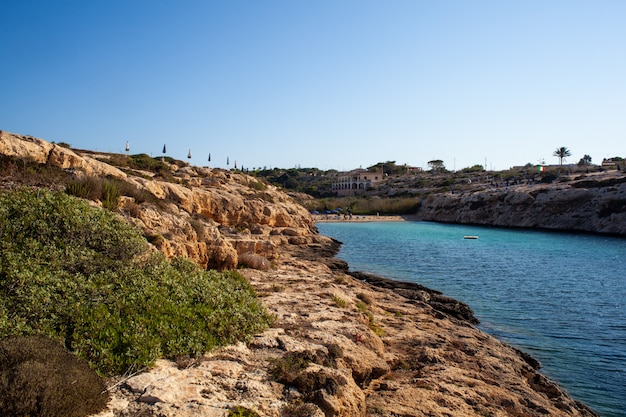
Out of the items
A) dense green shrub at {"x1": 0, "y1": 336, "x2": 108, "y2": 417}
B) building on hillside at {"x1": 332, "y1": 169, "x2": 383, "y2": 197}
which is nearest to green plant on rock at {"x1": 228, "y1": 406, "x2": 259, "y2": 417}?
dense green shrub at {"x1": 0, "y1": 336, "x2": 108, "y2": 417}

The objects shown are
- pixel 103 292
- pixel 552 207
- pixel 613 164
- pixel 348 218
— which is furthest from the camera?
pixel 613 164

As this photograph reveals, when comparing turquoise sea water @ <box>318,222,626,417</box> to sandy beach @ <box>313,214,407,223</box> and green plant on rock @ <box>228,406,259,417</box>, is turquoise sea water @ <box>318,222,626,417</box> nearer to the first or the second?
green plant on rock @ <box>228,406,259,417</box>

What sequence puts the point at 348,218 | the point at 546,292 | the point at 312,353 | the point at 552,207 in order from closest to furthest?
the point at 312,353 → the point at 546,292 → the point at 552,207 → the point at 348,218

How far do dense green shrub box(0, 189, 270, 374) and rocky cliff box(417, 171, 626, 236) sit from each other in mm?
57025

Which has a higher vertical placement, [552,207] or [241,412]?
[552,207]

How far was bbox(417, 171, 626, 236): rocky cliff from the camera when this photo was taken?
5539 centimetres

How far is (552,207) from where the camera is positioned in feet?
205

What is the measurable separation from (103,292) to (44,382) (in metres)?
2.88

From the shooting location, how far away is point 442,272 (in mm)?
26484

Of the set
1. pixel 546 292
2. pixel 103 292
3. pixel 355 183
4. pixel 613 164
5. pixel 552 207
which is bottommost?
pixel 546 292

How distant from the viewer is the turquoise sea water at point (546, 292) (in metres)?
11.5

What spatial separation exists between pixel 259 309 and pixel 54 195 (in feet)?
17.8

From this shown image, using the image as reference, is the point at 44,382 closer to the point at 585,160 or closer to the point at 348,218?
the point at 348,218

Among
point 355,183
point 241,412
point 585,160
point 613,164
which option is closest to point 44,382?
point 241,412
